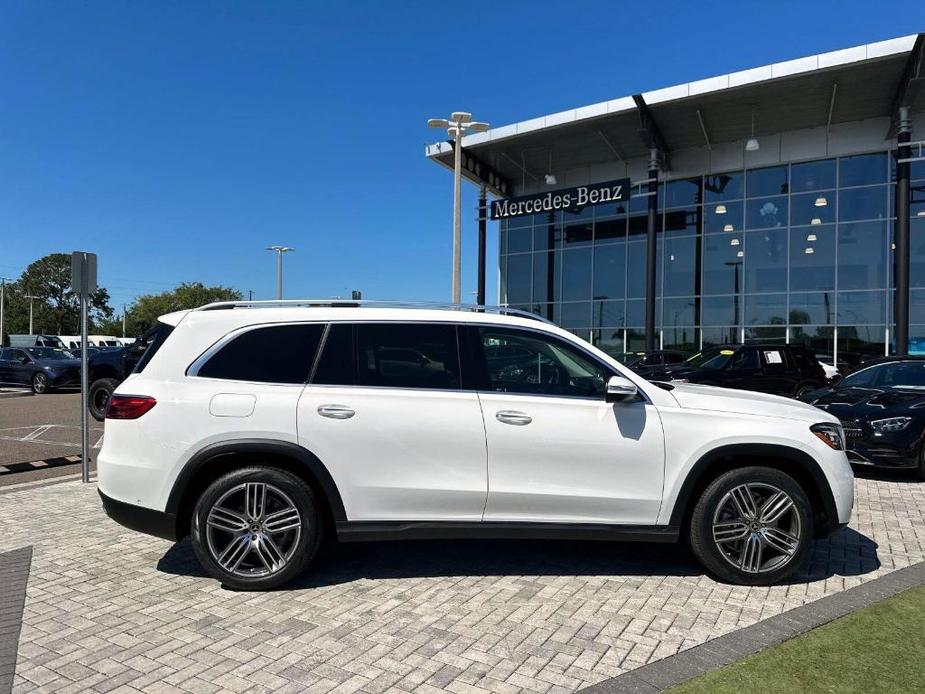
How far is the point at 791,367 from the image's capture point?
13547mm

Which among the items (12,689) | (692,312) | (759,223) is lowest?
(12,689)

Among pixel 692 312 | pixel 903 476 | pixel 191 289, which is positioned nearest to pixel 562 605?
pixel 903 476

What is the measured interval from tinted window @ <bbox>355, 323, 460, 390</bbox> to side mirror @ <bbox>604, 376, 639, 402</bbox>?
959mm

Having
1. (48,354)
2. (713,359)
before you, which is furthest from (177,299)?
(713,359)

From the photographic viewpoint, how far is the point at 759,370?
13.3m

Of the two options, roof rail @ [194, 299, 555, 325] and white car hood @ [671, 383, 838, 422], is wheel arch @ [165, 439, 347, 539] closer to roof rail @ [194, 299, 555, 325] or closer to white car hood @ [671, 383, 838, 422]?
roof rail @ [194, 299, 555, 325]

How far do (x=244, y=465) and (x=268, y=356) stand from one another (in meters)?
0.71

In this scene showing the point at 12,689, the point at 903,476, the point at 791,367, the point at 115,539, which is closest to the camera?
the point at 12,689

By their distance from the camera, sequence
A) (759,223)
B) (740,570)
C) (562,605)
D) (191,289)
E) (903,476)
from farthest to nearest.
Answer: (191,289), (759,223), (903,476), (740,570), (562,605)

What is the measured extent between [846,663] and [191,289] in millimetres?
77774

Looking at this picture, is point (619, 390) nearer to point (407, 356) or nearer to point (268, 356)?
point (407, 356)

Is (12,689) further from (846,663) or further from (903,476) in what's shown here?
(903,476)

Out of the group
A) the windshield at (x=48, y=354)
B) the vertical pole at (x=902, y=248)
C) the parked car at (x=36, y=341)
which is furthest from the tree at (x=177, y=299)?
the vertical pole at (x=902, y=248)

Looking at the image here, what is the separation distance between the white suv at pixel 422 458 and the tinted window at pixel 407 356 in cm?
1
